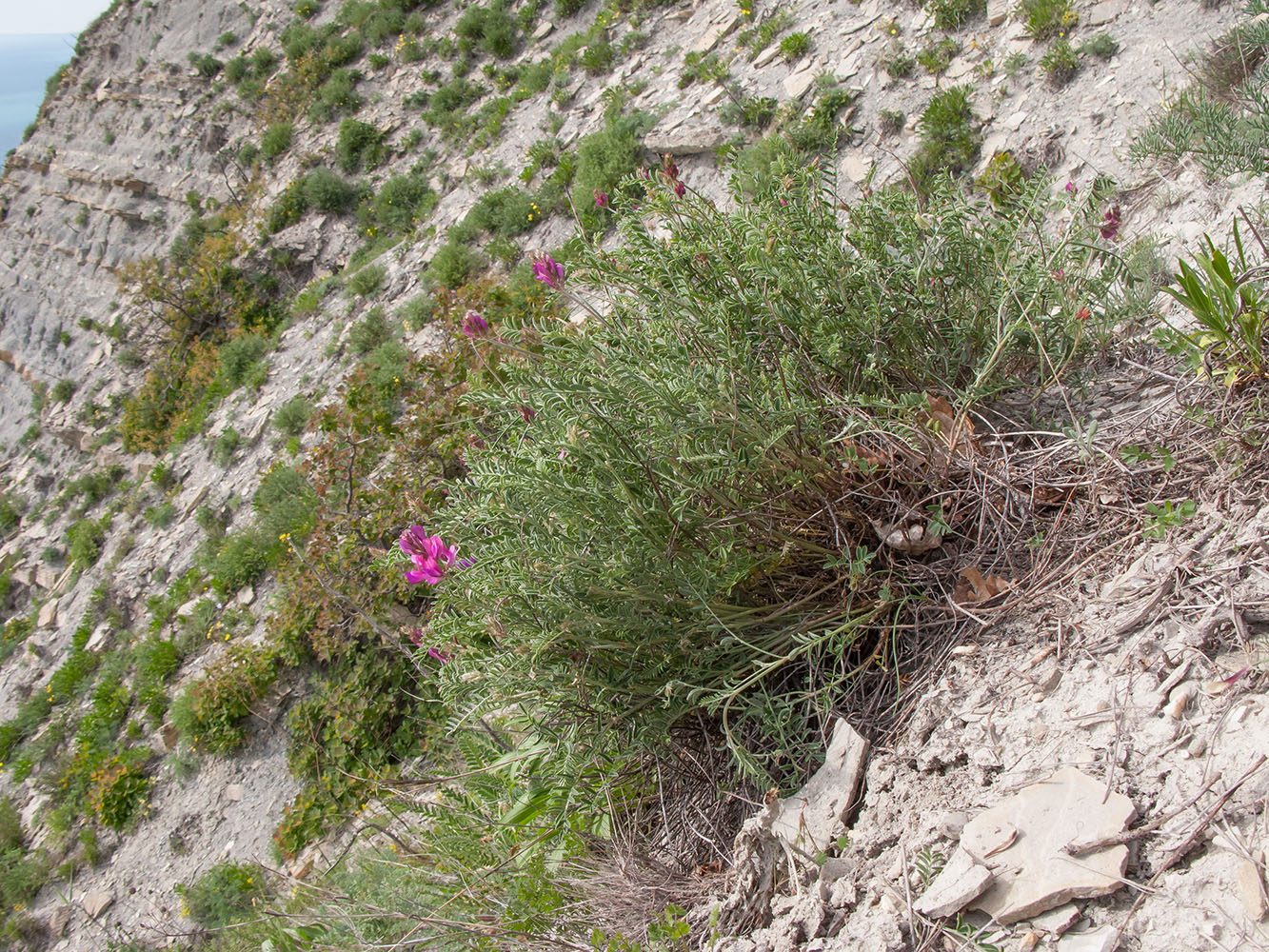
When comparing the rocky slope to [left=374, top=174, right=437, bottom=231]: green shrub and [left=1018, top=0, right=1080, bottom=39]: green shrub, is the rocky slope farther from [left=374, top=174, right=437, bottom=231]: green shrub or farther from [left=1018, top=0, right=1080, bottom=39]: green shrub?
[left=374, top=174, right=437, bottom=231]: green shrub

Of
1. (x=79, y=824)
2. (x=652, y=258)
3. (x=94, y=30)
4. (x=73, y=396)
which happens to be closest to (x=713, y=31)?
(x=652, y=258)

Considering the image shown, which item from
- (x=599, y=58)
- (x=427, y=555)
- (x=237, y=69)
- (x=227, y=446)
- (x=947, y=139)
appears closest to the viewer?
(x=427, y=555)

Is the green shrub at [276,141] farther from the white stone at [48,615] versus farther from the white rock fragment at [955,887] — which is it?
the white rock fragment at [955,887]

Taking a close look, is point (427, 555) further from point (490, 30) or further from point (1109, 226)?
point (490, 30)

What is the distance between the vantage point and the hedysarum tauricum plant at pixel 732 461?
1993mm

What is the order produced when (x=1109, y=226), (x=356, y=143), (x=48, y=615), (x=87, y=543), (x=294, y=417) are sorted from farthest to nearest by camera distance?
(x=356, y=143)
(x=87, y=543)
(x=48, y=615)
(x=294, y=417)
(x=1109, y=226)

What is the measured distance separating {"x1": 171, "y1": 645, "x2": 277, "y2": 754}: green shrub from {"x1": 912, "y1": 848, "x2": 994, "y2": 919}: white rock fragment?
5075 millimetres

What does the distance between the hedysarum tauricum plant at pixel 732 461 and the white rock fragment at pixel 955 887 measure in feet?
1.74

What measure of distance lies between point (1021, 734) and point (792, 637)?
58 cm

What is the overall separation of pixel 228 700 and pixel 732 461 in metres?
4.95

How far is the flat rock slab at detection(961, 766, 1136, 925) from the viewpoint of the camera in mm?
1299

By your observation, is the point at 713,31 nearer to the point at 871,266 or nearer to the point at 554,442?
the point at 871,266

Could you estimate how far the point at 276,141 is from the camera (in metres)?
11.5

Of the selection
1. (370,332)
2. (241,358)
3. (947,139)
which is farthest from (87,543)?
(947,139)
